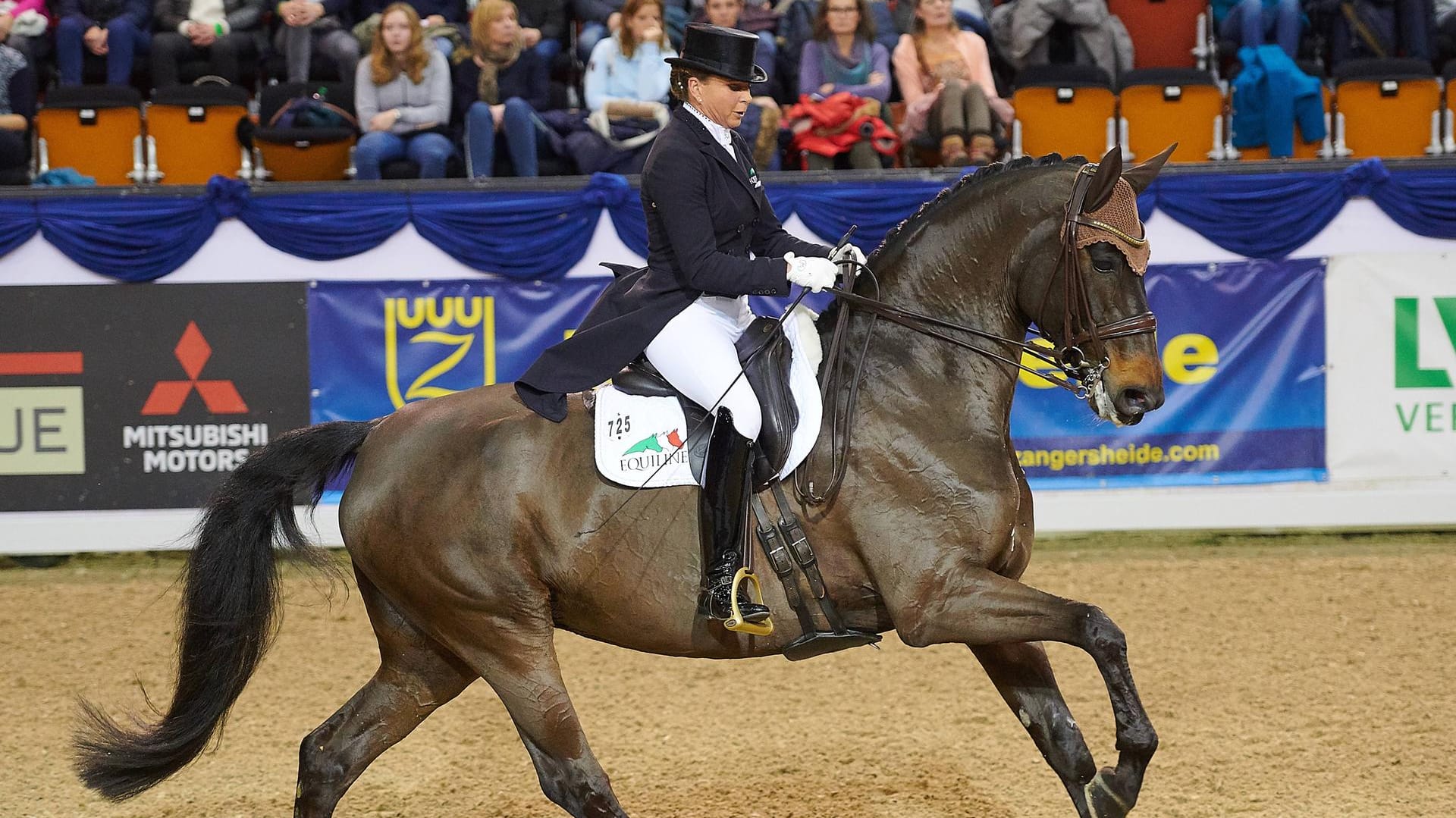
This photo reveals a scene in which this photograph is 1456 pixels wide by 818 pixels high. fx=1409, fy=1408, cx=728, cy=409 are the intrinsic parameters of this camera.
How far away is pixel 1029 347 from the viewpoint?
4027 millimetres

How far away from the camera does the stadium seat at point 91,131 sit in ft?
33.2

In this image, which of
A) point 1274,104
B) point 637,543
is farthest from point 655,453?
point 1274,104

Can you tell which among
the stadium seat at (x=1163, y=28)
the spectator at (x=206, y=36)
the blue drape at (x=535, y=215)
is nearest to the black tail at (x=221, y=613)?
the blue drape at (x=535, y=215)

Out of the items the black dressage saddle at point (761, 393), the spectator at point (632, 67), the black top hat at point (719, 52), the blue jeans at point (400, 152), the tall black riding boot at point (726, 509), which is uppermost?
the spectator at point (632, 67)

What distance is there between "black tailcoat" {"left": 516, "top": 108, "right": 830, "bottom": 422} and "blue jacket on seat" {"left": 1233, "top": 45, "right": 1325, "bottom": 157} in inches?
270

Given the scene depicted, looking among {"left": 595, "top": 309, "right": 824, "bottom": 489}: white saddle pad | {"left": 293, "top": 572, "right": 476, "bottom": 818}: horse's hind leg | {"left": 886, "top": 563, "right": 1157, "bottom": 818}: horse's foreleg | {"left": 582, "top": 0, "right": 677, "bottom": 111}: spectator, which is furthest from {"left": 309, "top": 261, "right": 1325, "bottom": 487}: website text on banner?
{"left": 886, "top": 563, "right": 1157, "bottom": 818}: horse's foreleg

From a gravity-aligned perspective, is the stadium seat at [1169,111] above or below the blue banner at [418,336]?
above

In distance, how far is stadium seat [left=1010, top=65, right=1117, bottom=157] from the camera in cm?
1009

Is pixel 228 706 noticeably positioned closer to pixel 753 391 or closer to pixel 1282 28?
pixel 753 391

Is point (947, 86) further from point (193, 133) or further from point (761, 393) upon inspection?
point (761, 393)

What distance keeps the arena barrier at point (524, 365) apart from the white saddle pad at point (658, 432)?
5124 mm

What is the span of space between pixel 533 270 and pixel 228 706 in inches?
198

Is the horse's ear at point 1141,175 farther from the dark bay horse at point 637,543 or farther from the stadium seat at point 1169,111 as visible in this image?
the stadium seat at point 1169,111

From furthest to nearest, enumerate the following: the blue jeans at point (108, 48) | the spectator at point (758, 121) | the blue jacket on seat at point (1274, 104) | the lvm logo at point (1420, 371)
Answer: the blue jeans at point (108, 48), the blue jacket on seat at point (1274, 104), the spectator at point (758, 121), the lvm logo at point (1420, 371)
